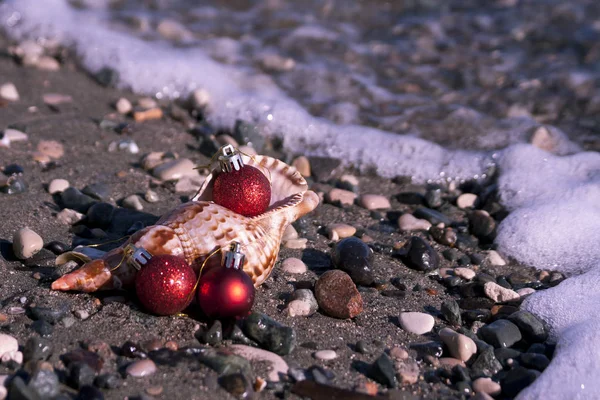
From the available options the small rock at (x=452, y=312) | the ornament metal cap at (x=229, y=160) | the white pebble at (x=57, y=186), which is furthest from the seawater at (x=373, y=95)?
the ornament metal cap at (x=229, y=160)

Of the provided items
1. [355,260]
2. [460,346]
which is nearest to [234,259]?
[355,260]

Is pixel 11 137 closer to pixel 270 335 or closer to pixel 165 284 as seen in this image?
pixel 165 284

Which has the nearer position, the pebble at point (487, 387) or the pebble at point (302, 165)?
the pebble at point (487, 387)

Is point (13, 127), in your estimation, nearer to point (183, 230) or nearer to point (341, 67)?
point (183, 230)

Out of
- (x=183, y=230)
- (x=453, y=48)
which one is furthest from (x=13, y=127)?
(x=453, y=48)

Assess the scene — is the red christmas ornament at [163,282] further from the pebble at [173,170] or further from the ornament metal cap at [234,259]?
the pebble at [173,170]

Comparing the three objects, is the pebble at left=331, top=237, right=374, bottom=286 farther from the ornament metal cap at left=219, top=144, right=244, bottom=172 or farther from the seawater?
the seawater
